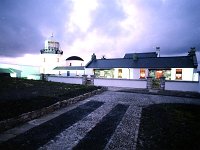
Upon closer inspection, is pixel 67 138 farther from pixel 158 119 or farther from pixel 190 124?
pixel 190 124

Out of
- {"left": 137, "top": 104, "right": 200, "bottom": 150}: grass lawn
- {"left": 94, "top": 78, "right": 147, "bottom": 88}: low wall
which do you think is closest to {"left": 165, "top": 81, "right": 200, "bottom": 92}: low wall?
{"left": 94, "top": 78, "right": 147, "bottom": 88}: low wall

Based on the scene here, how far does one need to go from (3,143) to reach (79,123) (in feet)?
12.1

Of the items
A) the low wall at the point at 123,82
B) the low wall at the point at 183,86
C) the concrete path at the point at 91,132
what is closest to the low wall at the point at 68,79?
the low wall at the point at 123,82

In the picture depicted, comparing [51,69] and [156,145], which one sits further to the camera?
[51,69]

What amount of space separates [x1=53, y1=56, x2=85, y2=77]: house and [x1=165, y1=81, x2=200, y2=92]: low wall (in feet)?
143

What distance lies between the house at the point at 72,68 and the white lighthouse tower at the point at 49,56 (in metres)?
2.60

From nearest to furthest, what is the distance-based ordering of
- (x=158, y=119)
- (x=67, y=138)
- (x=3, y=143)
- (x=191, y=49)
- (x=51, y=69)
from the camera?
(x=3, y=143) < (x=67, y=138) < (x=158, y=119) < (x=191, y=49) < (x=51, y=69)

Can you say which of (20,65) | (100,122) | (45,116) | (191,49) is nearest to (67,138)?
(100,122)

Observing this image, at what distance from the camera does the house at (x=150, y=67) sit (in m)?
33.3

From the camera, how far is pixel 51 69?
228 ft

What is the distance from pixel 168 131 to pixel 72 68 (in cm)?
6095

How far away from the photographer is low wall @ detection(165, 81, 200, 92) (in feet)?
76.9

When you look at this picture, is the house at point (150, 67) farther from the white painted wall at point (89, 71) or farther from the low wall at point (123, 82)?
the low wall at point (123, 82)

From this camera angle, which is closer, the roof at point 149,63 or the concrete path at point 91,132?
the concrete path at point 91,132
